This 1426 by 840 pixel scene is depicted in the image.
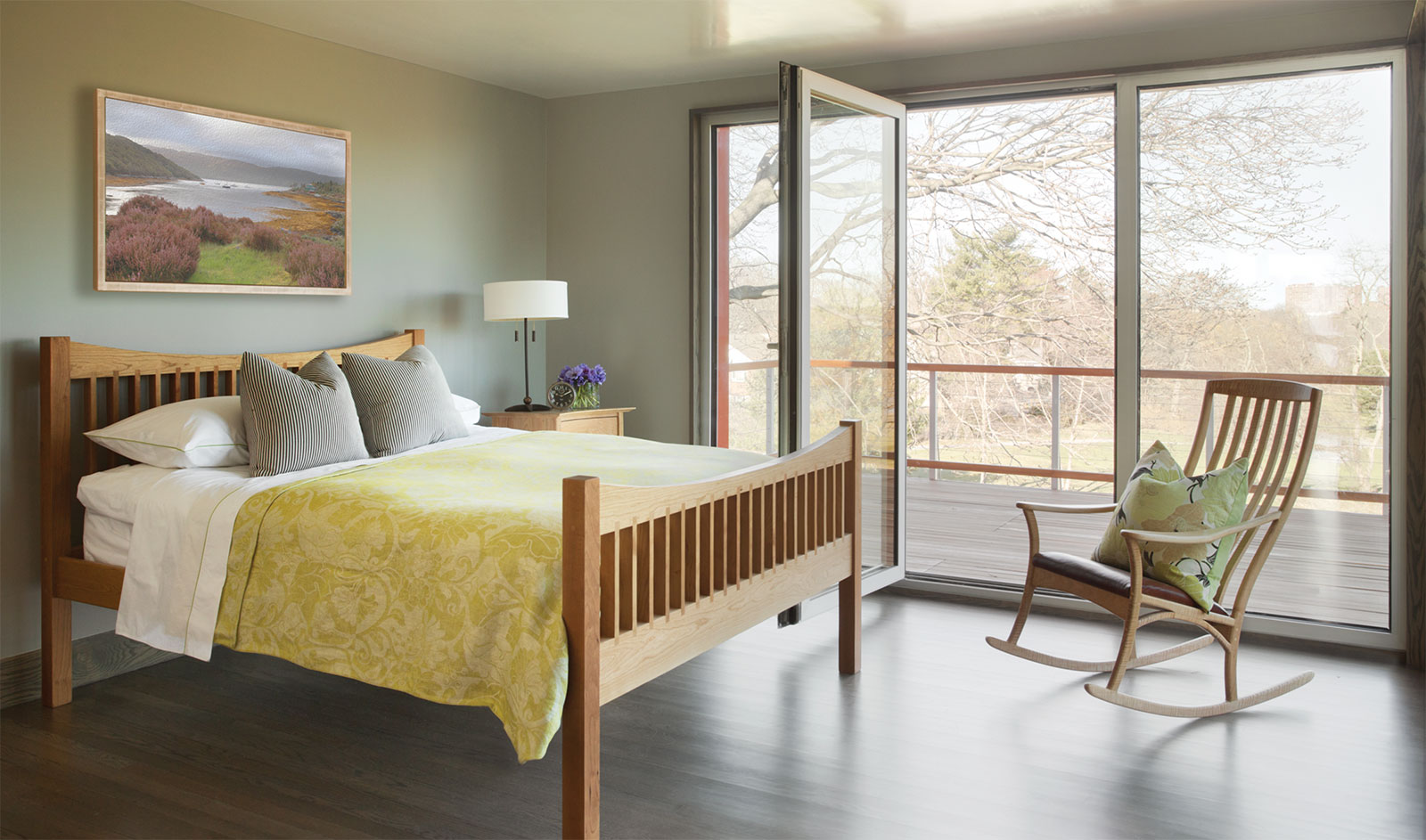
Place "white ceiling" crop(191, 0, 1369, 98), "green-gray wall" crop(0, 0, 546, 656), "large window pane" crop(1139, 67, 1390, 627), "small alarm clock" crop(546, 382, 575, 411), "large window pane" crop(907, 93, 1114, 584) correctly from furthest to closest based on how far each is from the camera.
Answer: "large window pane" crop(907, 93, 1114, 584) → "small alarm clock" crop(546, 382, 575, 411) → "large window pane" crop(1139, 67, 1390, 627) → "white ceiling" crop(191, 0, 1369, 98) → "green-gray wall" crop(0, 0, 546, 656)

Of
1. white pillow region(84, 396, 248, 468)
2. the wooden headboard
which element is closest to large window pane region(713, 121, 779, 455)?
the wooden headboard

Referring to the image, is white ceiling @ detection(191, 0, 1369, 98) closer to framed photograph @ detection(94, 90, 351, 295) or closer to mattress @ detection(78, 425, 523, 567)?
framed photograph @ detection(94, 90, 351, 295)

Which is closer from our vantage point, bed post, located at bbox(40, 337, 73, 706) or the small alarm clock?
bed post, located at bbox(40, 337, 73, 706)

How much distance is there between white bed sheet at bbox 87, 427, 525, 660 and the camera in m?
2.80

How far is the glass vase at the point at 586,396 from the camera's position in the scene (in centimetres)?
503

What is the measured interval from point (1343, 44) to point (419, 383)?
374cm

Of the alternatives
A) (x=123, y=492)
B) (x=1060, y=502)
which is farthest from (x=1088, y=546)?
(x=123, y=492)

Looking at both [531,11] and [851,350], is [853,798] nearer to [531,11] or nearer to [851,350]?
[851,350]

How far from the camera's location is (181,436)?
3156mm

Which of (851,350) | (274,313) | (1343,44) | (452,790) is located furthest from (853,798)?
(1343,44)

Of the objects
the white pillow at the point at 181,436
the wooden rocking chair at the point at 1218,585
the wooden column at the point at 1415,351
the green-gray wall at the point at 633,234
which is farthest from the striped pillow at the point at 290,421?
the wooden column at the point at 1415,351

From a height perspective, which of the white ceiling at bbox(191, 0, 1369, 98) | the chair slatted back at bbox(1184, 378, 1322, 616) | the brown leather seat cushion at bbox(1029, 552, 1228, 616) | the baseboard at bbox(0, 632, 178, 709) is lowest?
the baseboard at bbox(0, 632, 178, 709)

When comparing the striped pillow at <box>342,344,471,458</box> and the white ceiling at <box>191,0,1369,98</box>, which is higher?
the white ceiling at <box>191,0,1369,98</box>

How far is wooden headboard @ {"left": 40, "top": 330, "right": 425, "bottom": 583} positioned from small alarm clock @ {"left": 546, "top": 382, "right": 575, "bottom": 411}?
5.21ft
